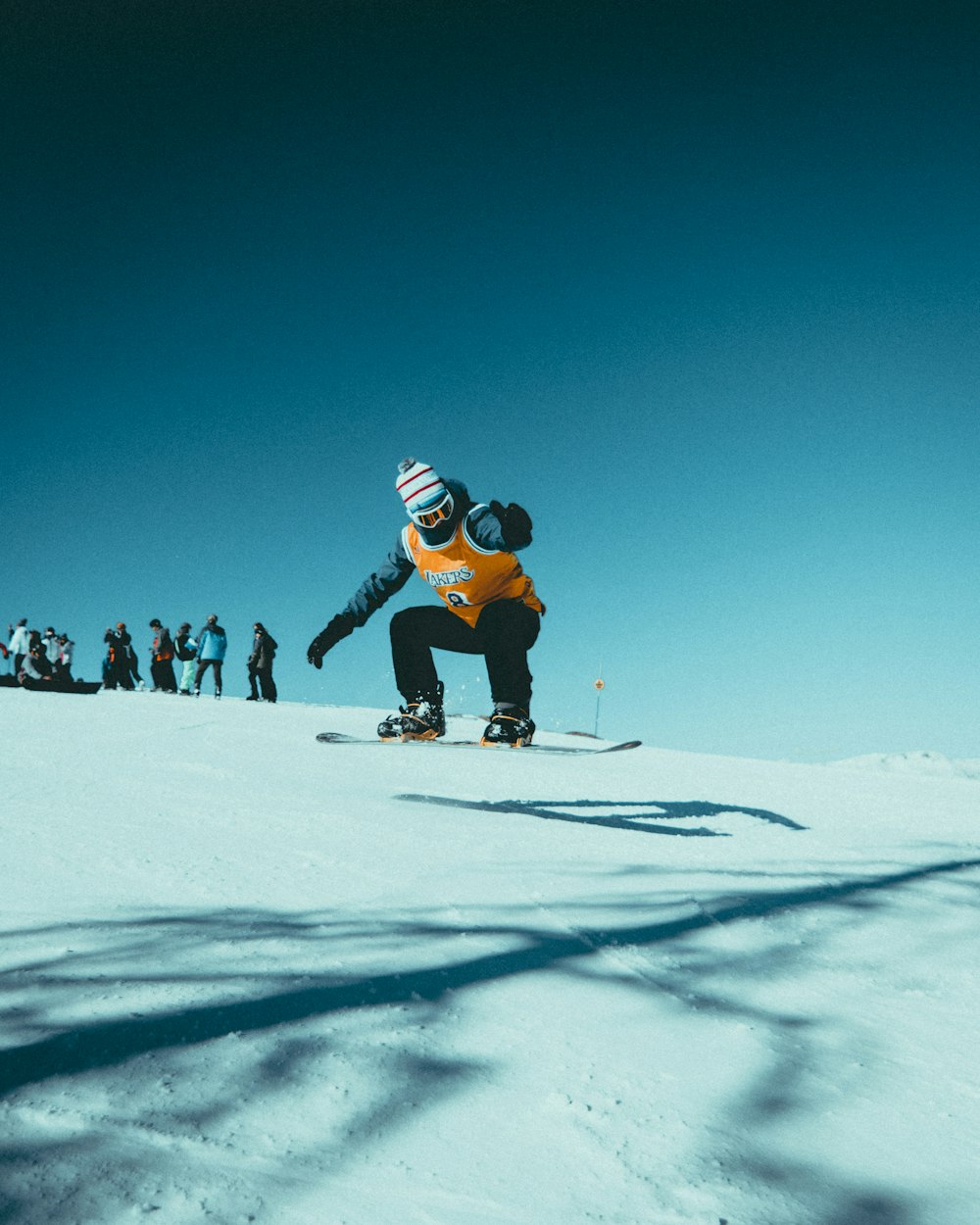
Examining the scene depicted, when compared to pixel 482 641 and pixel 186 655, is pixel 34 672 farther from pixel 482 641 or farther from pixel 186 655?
pixel 482 641

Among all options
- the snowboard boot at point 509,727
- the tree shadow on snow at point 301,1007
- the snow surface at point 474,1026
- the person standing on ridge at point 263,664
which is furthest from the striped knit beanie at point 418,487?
the person standing on ridge at point 263,664

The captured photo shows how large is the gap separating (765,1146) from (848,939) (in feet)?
2.61

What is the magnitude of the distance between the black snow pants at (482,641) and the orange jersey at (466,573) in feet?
0.22

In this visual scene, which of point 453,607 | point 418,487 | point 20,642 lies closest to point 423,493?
point 418,487

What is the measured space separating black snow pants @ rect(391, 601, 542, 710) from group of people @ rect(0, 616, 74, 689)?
7486mm

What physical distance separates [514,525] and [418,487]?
2.23 feet

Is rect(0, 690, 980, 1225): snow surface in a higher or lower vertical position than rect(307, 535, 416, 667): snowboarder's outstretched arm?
lower

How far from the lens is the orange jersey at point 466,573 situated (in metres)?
5.09

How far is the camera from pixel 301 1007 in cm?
99

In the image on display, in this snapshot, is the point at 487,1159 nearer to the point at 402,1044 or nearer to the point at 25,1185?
the point at 402,1044

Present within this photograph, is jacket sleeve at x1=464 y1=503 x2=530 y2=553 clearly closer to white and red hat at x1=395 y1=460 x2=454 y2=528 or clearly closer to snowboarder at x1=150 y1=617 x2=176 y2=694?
white and red hat at x1=395 y1=460 x2=454 y2=528

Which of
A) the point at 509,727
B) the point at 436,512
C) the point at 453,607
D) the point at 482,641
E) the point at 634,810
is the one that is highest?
the point at 436,512

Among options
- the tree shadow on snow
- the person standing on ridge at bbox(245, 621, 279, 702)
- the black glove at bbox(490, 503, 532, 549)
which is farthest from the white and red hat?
the person standing on ridge at bbox(245, 621, 279, 702)

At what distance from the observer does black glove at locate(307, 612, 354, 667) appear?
17.8ft
